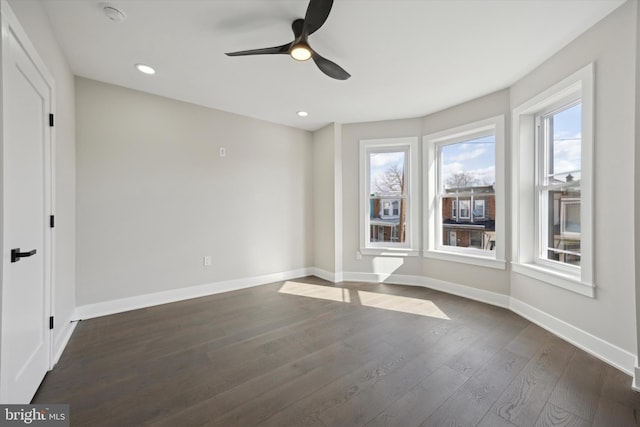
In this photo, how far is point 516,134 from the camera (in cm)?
291

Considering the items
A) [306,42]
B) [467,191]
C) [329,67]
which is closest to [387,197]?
[467,191]

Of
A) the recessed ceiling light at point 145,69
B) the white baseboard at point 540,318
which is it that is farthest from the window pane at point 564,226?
the recessed ceiling light at point 145,69

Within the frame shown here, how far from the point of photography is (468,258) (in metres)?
3.43

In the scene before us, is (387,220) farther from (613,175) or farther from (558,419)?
(558,419)

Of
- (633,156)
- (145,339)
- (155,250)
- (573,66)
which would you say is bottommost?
(145,339)

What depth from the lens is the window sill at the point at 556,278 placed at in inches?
85.0

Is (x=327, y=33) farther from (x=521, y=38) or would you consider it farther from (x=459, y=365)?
(x=459, y=365)

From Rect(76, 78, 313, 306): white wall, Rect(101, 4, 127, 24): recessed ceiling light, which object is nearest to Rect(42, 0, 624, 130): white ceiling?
Rect(101, 4, 127, 24): recessed ceiling light

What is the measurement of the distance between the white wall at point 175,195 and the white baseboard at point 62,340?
340mm

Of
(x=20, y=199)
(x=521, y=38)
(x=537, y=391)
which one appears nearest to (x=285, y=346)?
(x=537, y=391)

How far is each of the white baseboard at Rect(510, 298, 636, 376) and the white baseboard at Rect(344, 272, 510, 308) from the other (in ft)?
0.87

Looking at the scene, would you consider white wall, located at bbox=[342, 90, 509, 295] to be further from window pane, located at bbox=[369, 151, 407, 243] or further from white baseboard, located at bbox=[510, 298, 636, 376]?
white baseboard, located at bbox=[510, 298, 636, 376]

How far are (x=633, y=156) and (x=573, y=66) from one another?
1.00m

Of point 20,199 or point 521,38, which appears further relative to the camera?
point 521,38
